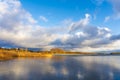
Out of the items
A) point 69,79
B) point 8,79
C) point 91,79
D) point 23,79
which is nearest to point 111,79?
point 91,79

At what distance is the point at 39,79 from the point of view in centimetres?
3147

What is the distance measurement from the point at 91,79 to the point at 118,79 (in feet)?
13.9

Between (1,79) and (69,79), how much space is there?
10716 millimetres

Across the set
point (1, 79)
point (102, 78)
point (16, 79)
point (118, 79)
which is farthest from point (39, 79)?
point (118, 79)

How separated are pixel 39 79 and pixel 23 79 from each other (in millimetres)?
2550

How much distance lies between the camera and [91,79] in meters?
31.8

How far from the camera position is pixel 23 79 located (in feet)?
103

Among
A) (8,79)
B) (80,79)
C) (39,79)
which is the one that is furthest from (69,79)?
(8,79)

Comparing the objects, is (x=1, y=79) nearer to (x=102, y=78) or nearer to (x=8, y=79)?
(x=8, y=79)

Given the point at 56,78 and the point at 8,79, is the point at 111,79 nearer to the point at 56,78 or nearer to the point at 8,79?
the point at 56,78

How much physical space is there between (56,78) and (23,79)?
17.5ft

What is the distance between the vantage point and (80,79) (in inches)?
1247

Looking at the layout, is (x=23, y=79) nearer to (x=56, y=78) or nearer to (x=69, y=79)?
(x=56, y=78)

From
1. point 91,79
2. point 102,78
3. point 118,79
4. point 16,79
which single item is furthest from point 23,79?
point 118,79
